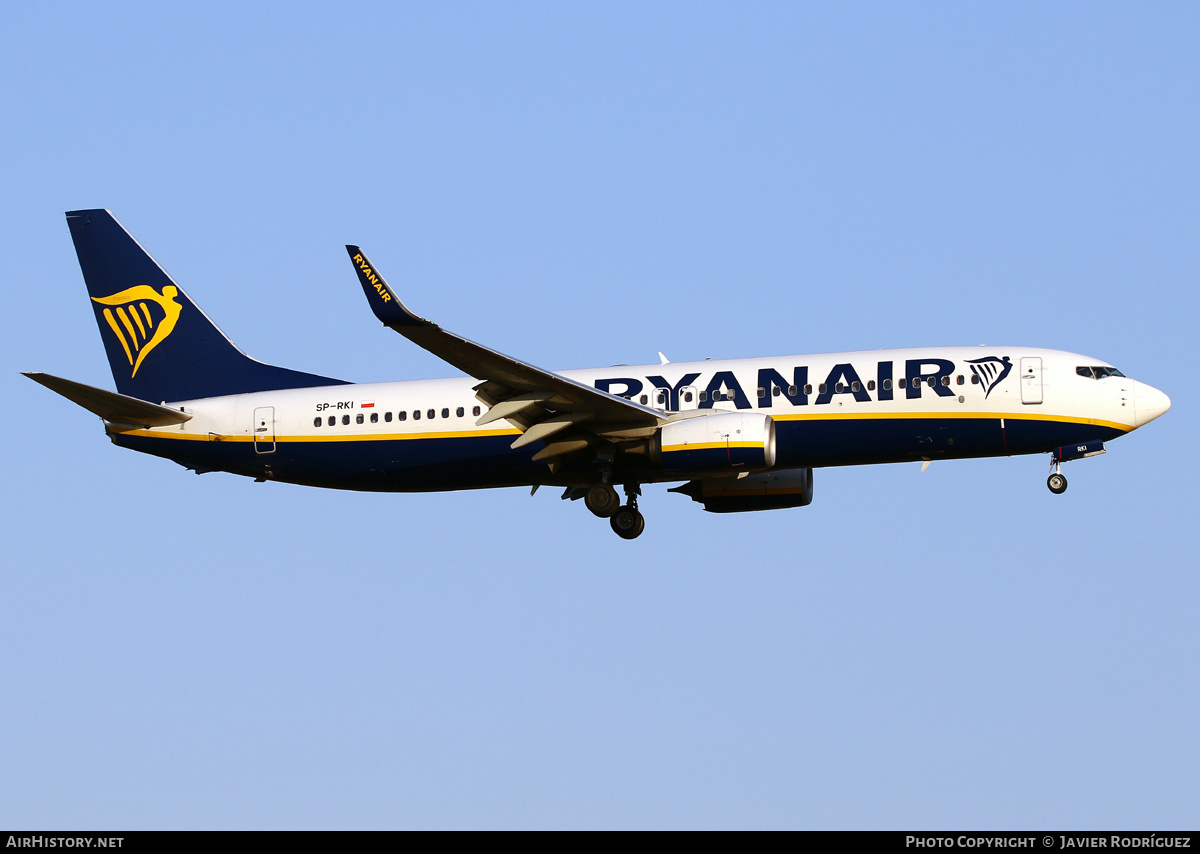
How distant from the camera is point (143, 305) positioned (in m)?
45.8

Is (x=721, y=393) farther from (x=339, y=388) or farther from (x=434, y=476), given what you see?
(x=339, y=388)

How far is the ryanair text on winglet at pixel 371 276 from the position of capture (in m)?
32.7

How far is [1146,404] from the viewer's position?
38.1m

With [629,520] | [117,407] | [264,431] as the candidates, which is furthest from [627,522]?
[117,407]

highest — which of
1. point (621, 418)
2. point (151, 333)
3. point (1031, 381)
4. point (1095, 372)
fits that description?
point (151, 333)

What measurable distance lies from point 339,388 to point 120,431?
6.25 metres

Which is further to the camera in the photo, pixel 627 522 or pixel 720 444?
pixel 627 522

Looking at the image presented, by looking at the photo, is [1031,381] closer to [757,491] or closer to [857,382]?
[857,382]

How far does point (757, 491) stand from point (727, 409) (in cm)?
402

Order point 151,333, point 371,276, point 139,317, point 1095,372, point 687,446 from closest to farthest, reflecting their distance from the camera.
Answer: point 371,276
point 687,446
point 1095,372
point 151,333
point 139,317

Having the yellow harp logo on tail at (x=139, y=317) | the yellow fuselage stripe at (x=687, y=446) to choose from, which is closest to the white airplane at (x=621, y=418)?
the yellow fuselage stripe at (x=687, y=446)

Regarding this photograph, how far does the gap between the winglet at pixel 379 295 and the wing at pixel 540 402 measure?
248mm

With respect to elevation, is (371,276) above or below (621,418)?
above
